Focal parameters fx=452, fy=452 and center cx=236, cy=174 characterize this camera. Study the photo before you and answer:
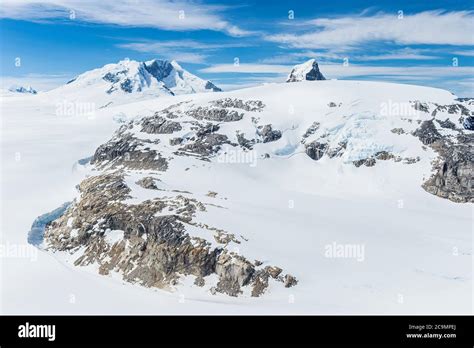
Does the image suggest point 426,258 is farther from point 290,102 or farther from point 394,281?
point 290,102

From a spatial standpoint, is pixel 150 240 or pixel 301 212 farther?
pixel 301 212

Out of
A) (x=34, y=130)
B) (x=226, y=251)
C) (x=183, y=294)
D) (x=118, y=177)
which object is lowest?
(x=183, y=294)

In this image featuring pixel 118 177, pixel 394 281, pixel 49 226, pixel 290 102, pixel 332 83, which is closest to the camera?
pixel 394 281

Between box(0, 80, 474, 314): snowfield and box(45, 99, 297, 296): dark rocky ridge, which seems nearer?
box(0, 80, 474, 314): snowfield

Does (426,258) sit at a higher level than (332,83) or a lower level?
lower

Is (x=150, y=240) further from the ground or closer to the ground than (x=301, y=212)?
closer to the ground

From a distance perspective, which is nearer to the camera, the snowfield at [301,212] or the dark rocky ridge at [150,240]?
the snowfield at [301,212]

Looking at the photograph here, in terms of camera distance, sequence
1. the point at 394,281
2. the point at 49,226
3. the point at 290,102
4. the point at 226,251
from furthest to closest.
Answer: the point at 290,102, the point at 49,226, the point at 226,251, the point at 394,281
